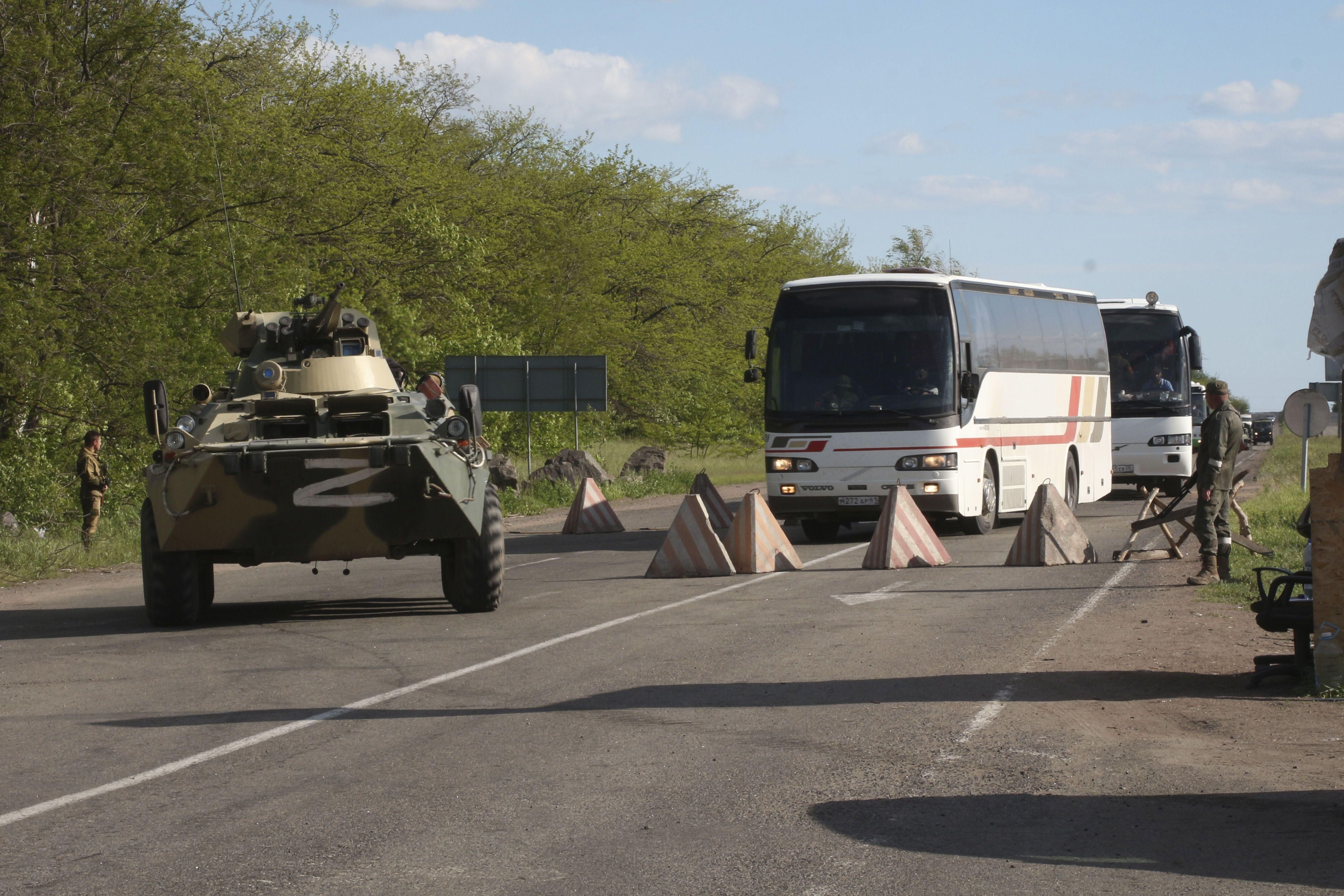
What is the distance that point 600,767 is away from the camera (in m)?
7.06

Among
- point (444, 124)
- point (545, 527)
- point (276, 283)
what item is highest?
point (444, 124)

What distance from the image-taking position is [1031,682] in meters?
9.19

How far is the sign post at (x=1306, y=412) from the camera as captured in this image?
96.6 feet

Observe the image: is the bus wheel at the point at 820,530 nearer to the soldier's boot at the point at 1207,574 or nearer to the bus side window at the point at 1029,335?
the bus side window at the point at 1029,335

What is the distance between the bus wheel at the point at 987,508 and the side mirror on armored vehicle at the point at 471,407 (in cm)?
970

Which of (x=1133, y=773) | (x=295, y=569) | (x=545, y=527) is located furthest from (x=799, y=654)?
(x=545, y=527)

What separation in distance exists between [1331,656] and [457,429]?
23.4 ft

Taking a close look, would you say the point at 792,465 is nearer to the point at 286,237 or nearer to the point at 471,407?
the point at 471,407

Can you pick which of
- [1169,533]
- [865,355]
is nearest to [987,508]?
[865,355]

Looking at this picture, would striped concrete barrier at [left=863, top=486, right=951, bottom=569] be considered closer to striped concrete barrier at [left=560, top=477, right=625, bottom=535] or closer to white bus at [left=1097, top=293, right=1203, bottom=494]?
striped concrete barrier at [left=560, top=477, right=625, bottom=535]

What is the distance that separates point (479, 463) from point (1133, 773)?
7477 millimetres

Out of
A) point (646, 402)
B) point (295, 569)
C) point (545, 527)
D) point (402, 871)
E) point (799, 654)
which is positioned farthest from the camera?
point (646, 402)

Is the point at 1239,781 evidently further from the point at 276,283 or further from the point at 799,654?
the point at 276,283

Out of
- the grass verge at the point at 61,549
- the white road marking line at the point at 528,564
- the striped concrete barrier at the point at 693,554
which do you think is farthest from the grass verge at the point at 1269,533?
the grass verge at the point at 61,549
